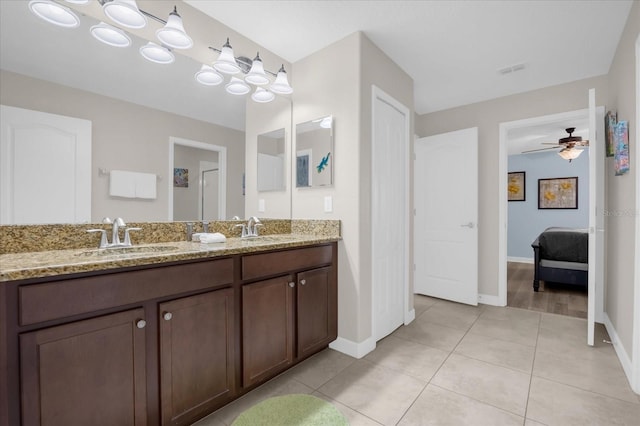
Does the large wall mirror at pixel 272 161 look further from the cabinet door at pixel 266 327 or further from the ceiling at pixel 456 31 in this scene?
the cabinet door at pixel 266 327

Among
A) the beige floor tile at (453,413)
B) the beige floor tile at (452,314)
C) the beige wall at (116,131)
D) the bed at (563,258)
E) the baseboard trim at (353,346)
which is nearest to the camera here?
the beige wall at (116,131)

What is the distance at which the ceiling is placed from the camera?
6.68ft

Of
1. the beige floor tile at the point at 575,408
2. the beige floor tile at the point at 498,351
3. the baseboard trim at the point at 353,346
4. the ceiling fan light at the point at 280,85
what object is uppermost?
the ceiling fan light at the point at 280,85

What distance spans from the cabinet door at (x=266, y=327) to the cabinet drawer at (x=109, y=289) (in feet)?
0.94

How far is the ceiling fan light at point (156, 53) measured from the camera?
71.5 inches

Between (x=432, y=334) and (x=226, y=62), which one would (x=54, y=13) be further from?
(x=432, y=334)

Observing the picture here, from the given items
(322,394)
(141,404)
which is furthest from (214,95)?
(322,394)

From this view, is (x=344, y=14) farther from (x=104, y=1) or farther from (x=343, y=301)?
(x=343, y=301)

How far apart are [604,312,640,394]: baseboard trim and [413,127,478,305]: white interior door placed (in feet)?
3.64

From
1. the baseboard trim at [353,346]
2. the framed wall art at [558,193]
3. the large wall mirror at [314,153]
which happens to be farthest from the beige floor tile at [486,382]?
the framed wall art at [558,193]

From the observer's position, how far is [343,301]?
2.37m

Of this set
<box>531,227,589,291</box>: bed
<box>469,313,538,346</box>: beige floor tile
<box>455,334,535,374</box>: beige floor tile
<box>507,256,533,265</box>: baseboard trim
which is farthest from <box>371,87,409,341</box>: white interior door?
<box>507,256,533,265</box>: baseboard trim

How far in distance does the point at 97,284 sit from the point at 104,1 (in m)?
1.52

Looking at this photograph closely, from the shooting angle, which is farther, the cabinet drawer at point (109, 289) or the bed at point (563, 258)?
the bed at point (563, 258)
